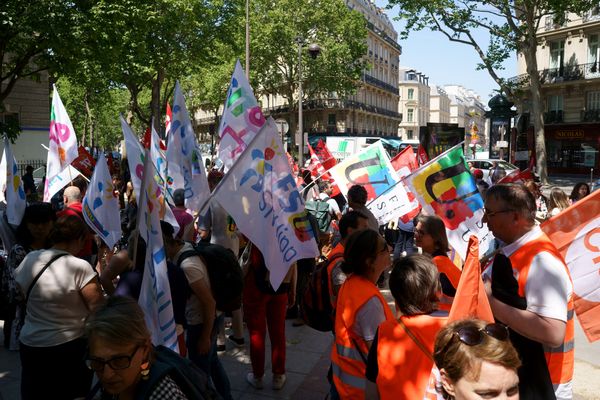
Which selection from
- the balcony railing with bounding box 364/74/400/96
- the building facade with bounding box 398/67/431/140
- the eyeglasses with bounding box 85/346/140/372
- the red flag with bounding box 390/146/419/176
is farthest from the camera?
the building facade with bounding box 398/67/431/140

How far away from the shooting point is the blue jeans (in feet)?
11.7

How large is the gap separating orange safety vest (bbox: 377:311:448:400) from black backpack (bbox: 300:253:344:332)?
1.09 metres

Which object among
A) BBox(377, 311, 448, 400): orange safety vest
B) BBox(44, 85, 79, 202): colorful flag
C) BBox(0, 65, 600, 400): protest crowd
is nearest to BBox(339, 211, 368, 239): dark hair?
BBox(0, 65, 600, 400): protest crowd

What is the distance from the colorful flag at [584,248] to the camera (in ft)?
9.91

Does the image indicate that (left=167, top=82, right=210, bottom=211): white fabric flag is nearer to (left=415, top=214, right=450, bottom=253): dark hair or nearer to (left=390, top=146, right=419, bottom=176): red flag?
(left=390, top=146, right=419, bottom=176): red flag

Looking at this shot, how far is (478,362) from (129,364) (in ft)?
3.97

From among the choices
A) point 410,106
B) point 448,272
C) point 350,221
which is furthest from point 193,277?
point 410,106

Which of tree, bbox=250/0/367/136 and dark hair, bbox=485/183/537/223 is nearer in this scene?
dark hair, bbox=485/183/537/223

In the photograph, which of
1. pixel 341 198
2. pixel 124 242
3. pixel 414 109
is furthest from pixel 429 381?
pixel 414 109

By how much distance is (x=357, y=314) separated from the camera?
2699mm

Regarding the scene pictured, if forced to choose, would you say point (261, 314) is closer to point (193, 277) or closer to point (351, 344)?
point (193, 277)

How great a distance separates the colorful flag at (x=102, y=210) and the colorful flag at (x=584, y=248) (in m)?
4.19

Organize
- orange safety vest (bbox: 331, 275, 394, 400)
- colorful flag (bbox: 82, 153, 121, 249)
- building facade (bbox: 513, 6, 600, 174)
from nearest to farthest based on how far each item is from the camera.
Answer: orange safety vest (bbox: 331, 275, 394, 400) < colorful flag (bbox: 82, 153, 121, 249) < building facade (bbox: 513, 6, 600, 174)

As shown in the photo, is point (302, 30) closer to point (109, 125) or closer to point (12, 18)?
point (12, 18)
